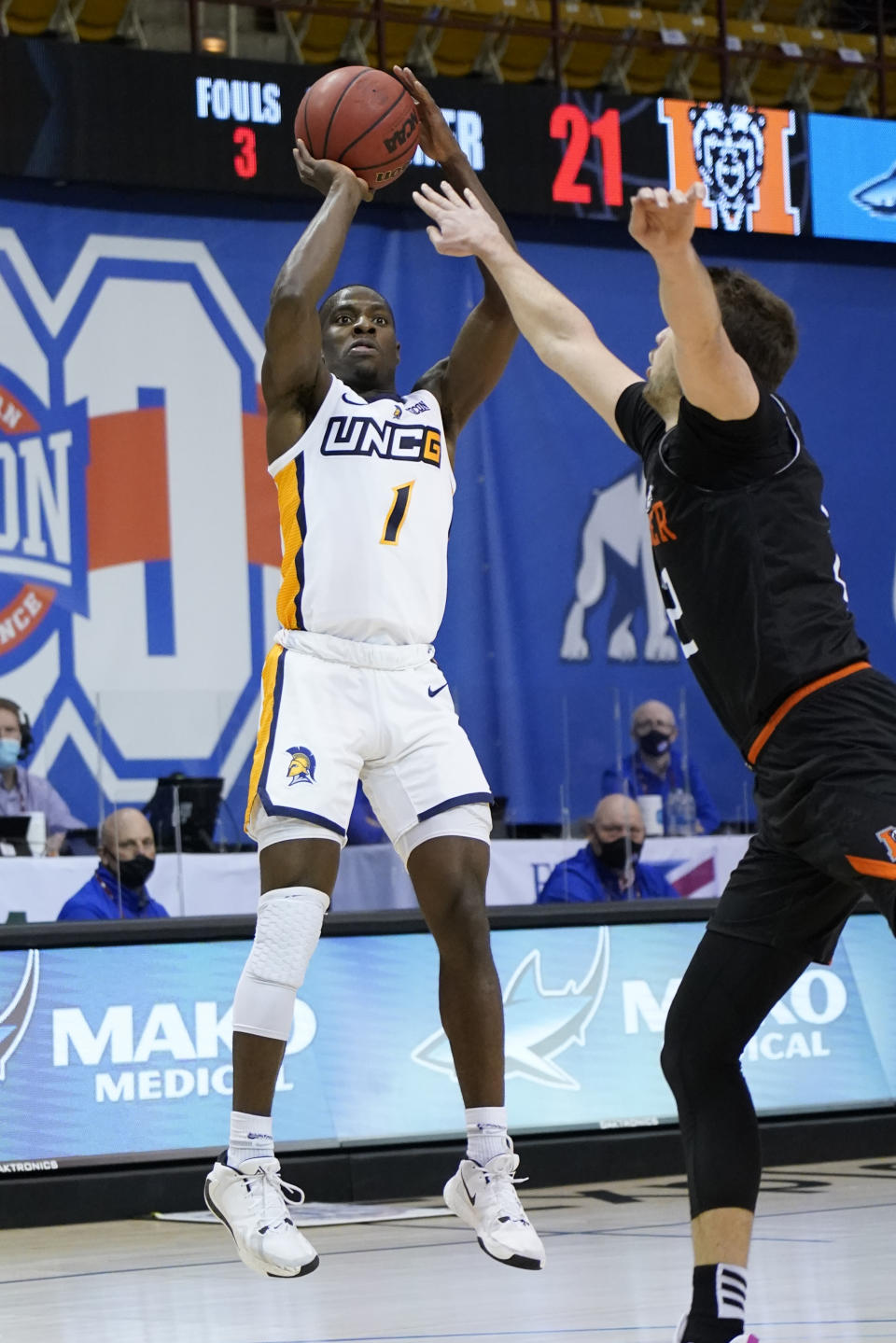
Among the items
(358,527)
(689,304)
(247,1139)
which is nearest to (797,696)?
(689,304)

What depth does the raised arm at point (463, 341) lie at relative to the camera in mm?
4898

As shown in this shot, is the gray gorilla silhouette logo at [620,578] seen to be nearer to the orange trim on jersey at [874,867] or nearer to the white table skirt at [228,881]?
the white table skirt at [228,881]

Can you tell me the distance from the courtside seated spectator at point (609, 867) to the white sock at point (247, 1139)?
4.39 meters

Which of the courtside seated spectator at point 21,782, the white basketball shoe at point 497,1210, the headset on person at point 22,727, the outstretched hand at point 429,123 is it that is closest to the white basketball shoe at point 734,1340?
the white basketball shoe at point 497,1210

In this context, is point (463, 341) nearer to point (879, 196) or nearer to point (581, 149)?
point (581, 149)

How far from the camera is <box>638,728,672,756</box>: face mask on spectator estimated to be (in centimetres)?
1082

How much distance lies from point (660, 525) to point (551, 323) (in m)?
0.67

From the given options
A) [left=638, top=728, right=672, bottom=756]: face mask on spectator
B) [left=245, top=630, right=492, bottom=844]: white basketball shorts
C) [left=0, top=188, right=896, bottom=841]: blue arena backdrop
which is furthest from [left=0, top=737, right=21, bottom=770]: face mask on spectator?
Result: [left=245, top=630, right=492, bottom=844]: white basketball shorts

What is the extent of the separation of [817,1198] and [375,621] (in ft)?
10.3

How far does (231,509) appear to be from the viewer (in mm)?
11312

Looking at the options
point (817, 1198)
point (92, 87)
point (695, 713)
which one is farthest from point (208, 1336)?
point (695, 713)

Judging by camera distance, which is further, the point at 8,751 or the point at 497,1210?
the point at 8,751

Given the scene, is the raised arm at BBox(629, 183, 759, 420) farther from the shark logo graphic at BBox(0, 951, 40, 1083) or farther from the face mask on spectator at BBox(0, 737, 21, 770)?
the face mask on spectator at BBox(0, 737, 21, 770)

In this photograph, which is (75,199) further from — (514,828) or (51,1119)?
(51,1119)
